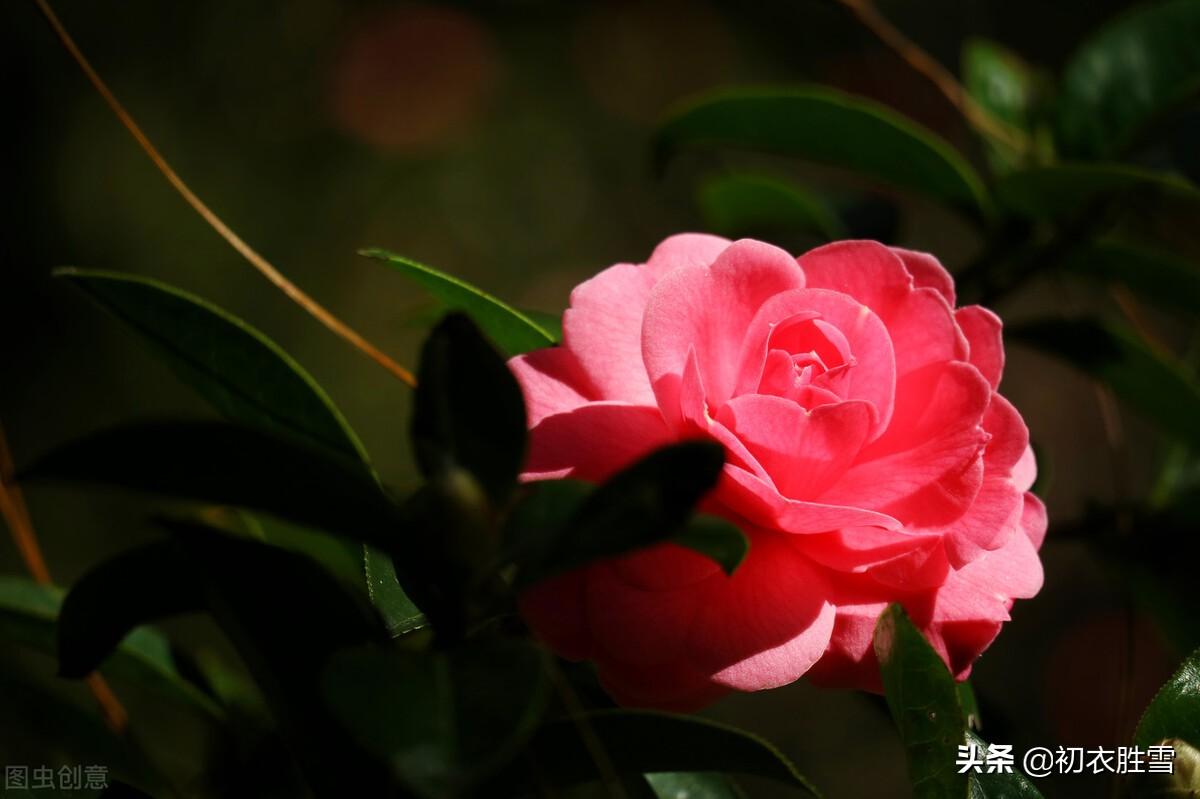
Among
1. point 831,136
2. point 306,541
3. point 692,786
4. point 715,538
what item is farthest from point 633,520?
point 831,136

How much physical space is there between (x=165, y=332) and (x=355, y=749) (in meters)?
0.21

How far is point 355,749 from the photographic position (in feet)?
1.32

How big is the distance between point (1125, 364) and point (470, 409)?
0.68 m

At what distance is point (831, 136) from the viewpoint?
0.84 m

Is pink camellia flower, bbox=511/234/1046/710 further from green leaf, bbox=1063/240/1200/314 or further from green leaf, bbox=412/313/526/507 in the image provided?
green leaf, bbox=1063/240/1200/314

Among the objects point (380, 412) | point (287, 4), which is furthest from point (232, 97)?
point (380, 412)

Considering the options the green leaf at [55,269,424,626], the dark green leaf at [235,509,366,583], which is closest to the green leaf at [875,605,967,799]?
the green leaf at [55,269,424,626]

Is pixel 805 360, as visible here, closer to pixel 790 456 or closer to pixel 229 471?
pixel 790 456

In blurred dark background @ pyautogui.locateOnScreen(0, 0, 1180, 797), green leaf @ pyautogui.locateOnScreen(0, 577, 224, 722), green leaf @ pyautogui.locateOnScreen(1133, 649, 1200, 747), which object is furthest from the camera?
blurred dark background @ pyautogui.locateOnScreen(0, 0, 1180, 797)

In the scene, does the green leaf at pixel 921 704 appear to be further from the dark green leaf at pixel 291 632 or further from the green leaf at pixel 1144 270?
the green leaf at pixel 1144 270

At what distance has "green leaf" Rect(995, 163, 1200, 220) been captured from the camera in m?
0.74

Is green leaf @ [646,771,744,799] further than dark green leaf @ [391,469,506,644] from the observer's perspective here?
Yes

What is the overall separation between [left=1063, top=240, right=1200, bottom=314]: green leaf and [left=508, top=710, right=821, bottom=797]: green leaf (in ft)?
1.90

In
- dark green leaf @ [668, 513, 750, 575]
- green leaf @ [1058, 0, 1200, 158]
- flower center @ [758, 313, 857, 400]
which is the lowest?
dark green leaf @ [668, 513, 750, 575]
